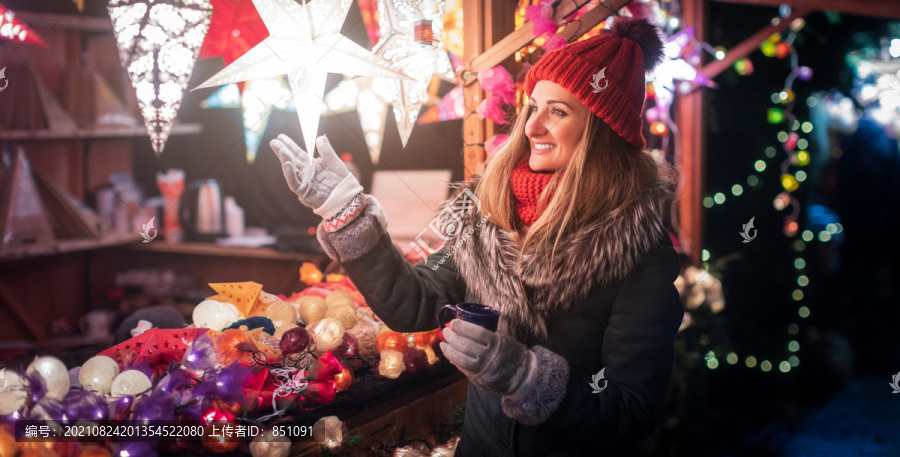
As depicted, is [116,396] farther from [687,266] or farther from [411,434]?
[687,266]

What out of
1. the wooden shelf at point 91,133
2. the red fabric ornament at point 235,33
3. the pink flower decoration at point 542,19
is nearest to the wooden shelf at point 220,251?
the wooden shelf at point 91,133

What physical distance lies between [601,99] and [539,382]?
0.64 metres

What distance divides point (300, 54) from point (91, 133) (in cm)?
168

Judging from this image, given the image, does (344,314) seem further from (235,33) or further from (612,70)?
(612,70)

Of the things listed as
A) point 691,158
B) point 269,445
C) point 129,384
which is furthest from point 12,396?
point 691,158

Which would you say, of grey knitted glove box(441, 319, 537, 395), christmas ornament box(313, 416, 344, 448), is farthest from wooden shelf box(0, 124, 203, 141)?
grey knitted glove box(441, 319, 537, 395)

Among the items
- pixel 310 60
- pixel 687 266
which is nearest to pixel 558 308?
pixel 310 60

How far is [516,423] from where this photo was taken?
49.8 inches

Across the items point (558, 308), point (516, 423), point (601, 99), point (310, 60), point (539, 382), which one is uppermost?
point (310, 60)

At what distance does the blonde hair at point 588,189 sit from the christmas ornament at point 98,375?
98 centimetres

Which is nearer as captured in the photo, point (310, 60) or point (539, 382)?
point (539, 382)

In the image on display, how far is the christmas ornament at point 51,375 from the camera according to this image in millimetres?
1248

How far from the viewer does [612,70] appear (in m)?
1.28

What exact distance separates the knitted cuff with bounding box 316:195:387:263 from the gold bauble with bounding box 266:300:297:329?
475 millimetres
